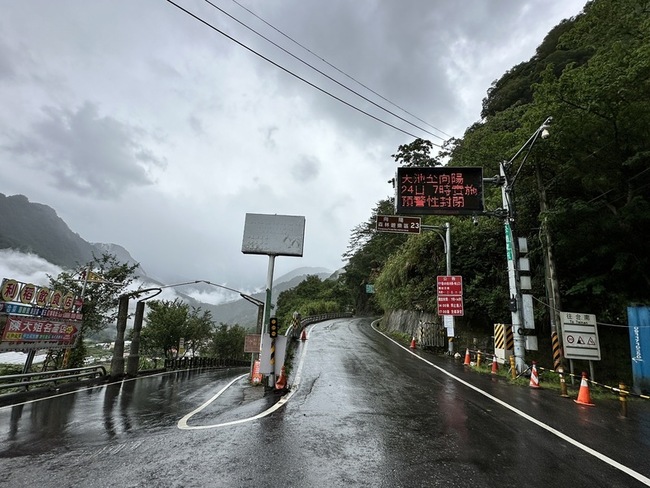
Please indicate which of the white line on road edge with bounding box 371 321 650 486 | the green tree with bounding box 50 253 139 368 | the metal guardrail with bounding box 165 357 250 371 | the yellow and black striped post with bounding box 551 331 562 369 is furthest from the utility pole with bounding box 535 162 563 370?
the green tree with bounding box 50 253 139 368

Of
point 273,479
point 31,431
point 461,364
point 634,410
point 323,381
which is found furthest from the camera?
point 461,364

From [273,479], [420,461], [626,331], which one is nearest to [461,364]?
[626,331]

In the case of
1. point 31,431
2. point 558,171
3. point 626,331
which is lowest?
point 31,431

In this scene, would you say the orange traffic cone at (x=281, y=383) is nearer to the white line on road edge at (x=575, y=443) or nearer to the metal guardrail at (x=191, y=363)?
the white line on road edge at (x=575, y=443)

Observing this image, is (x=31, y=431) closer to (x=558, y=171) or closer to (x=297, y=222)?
(x=297, y=222)

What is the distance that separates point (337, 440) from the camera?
18.4 feet

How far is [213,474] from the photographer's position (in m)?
4.31

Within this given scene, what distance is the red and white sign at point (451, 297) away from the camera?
1858 cm

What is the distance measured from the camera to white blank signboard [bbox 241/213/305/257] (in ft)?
45.4

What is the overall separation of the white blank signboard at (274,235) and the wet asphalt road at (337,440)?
5528mm

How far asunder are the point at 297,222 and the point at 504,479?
1129 cm

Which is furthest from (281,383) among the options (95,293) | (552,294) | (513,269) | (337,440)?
(95,293)

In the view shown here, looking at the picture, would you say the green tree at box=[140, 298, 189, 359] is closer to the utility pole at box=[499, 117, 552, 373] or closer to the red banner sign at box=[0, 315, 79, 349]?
the red banner sign at box=[0, 315, 79, 349]

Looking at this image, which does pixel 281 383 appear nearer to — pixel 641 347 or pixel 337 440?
pixel 337 440
